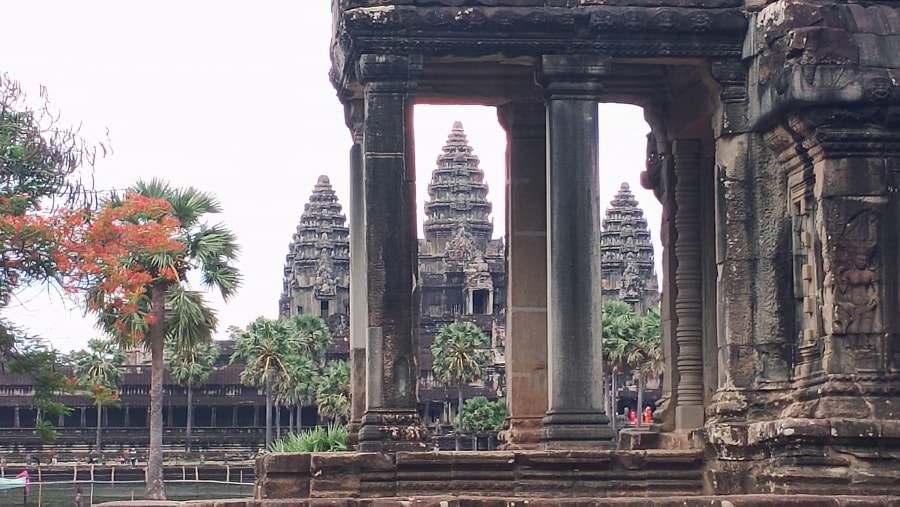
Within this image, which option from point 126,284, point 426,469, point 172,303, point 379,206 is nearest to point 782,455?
point 426,469

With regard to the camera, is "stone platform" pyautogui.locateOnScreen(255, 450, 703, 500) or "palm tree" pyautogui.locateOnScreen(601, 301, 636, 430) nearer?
"stone platform" pyautogui.locateOnScreen(255, 450, 703, 500)

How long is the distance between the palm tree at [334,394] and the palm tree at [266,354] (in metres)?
2.18

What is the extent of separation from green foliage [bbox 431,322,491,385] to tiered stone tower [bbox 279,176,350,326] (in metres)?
29.2

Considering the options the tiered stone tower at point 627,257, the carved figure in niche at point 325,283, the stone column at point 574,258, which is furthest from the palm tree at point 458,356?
the stone column at point 574,258

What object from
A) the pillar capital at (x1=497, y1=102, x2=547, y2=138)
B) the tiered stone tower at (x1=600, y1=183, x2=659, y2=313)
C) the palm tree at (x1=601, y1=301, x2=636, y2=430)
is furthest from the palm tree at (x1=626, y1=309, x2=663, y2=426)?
the pillar capital at (x1=497, y1=102, x2=547, y2=138)

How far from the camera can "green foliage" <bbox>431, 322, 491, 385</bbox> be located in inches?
3066

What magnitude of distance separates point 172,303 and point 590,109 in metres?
26.6

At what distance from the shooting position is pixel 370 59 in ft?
56.7

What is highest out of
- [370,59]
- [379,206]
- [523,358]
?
[370,59]

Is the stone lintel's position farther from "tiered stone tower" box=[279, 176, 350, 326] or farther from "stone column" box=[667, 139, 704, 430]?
"tiered stone tower" box=[279, 176, 350, 326]

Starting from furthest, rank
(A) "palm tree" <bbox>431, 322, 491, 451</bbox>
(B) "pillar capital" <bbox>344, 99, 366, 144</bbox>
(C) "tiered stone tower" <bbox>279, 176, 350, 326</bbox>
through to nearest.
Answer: (C) "tiered stone tower" <bbox>279, 176, 350, 326</bbox>
(A) "palm tree" <bbox>431, 322, 491, 451</bbox>
(B) "pillar capital" <bbox>344, 99, 366, 144</bbox>

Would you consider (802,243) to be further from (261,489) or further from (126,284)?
(126,284)

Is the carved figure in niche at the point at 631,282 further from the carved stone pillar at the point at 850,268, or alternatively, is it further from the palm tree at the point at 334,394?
the carved stone pillar at the point at 850,268

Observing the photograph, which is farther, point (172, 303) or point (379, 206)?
point (172, 303)
